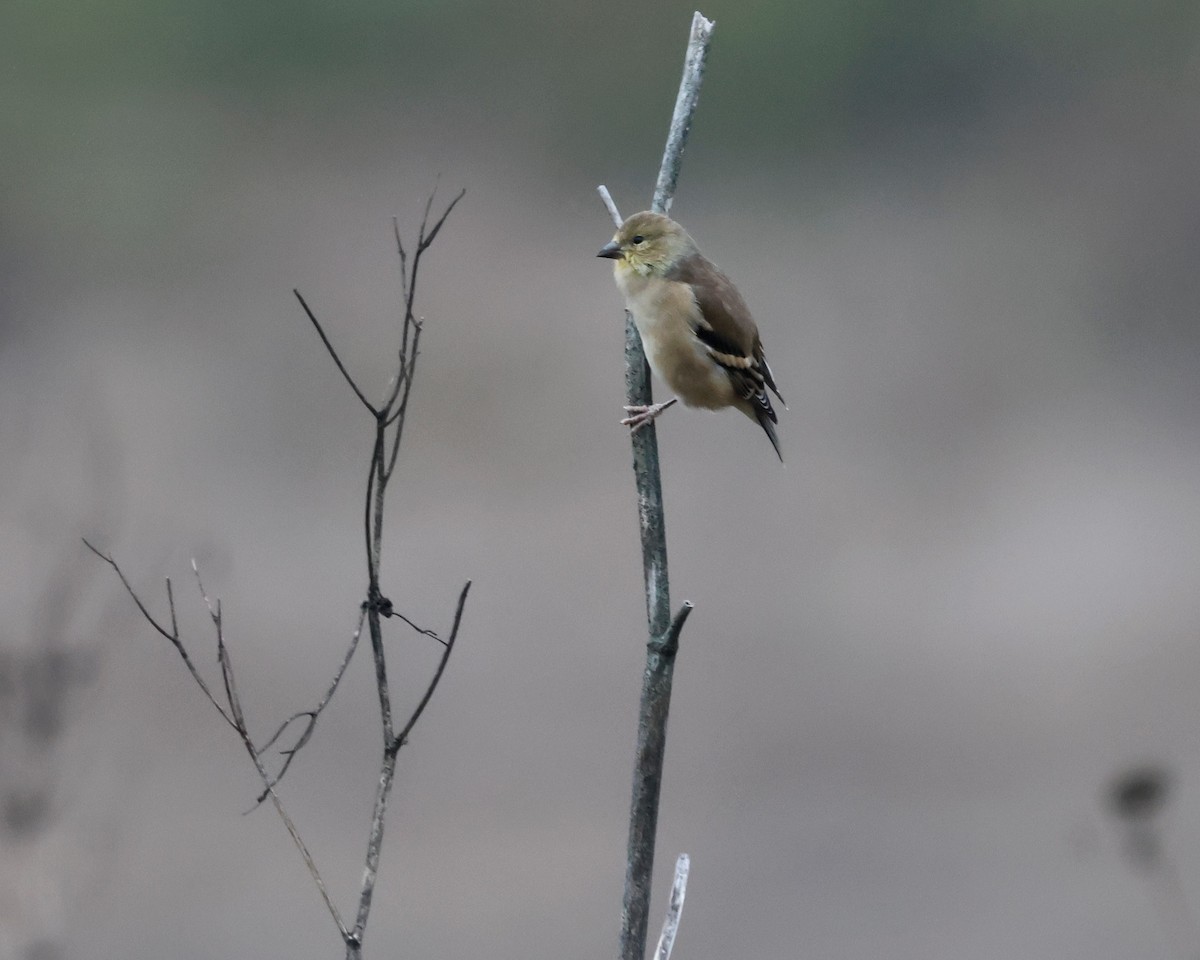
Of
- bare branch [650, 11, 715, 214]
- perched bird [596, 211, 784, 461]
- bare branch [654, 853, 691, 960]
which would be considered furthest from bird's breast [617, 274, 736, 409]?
bare branch [654, 853, 691, 960]

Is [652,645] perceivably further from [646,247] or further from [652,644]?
[646,247]

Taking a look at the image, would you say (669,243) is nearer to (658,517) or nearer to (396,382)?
(658,517)

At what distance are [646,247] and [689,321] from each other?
18cm

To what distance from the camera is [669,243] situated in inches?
89.4

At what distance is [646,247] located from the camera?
235 cm

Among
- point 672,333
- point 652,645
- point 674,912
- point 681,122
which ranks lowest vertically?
point 674,912

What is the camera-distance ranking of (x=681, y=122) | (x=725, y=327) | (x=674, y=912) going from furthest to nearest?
1. (x=725, y=327)
2. (x=681, y=122)
3. (x=674, y=912)

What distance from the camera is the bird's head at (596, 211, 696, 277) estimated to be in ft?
7.30

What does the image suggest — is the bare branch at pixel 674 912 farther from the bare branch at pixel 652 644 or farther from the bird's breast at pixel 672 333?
the bird's breast at pixel 672 333

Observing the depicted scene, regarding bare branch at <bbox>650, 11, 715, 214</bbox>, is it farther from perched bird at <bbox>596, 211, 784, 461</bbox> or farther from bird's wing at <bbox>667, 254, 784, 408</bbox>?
bird's wing at <bbox>667, 254, 784, 408</bbox>

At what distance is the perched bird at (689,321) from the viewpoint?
7.87ft

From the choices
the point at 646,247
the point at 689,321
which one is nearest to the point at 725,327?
the point at 689,321

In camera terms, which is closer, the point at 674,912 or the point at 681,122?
the point at 674,912

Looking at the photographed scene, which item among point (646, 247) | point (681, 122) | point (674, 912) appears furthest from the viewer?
point (646, 247)
